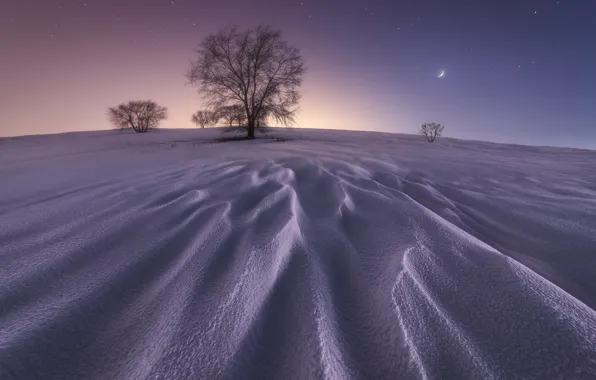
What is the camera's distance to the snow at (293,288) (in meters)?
0.85

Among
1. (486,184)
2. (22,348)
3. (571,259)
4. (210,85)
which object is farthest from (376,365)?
(210,85)

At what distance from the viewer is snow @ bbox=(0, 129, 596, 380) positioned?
85cm

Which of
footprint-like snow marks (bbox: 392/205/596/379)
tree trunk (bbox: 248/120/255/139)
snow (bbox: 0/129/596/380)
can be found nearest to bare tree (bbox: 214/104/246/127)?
tree trunk (bbox: 248/120/255/139)

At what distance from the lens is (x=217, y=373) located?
2.61ft

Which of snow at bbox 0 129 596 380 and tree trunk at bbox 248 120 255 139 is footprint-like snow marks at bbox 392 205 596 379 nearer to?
snow at bbox 0 129 596 380

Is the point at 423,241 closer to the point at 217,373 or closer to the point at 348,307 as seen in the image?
the point at 348,307

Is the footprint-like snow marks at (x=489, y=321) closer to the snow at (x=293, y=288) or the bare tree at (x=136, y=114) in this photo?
the snow at (x=293, y=288)

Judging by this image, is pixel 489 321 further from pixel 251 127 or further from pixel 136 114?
pixel 136 114

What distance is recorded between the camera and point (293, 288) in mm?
1180

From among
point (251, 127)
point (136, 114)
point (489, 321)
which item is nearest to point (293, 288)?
point (489, 321)

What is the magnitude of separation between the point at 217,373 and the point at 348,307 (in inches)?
21.4

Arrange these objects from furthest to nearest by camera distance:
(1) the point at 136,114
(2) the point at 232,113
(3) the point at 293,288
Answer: (1) the point at 136,114 < (2) the point at 232,113 < (3) the point at 293,288

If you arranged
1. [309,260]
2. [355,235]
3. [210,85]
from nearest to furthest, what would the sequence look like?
[309,260]
[355,235]
[210,85]

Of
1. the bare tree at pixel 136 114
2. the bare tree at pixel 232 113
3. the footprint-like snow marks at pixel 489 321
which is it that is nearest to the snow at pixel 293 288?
the footprint-like snow marks at pixel 489 321
